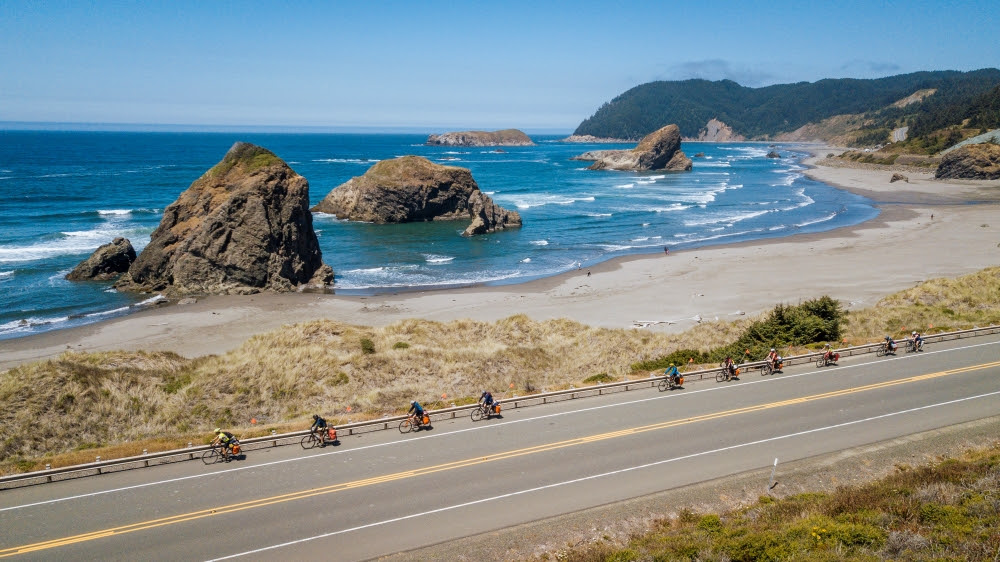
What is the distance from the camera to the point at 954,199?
8900cm

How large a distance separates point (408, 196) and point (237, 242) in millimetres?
34273

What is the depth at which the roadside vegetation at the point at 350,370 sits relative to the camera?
61.8 ft

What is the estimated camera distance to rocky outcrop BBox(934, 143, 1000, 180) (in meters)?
109

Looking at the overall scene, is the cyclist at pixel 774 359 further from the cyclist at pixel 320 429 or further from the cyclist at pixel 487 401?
the cyclist at pixel 320 429

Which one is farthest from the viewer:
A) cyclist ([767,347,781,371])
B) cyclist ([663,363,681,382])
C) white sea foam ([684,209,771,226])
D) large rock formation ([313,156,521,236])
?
large rock formation ([313,156,521,236])

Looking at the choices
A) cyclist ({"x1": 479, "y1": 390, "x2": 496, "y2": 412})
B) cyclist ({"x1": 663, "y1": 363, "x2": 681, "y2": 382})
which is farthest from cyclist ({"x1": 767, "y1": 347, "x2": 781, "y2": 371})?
cyclist ({"x1": 479, "y1": 390, "x2": 496, "y2": 412})

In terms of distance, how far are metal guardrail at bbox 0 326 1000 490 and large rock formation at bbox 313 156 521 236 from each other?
51.8 m

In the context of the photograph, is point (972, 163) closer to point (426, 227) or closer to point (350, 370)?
point (426, 227)

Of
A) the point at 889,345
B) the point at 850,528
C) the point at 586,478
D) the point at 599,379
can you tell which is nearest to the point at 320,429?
the point at 586,478

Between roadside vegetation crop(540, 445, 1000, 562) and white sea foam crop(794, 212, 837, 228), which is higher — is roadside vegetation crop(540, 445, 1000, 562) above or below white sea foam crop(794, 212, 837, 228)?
below

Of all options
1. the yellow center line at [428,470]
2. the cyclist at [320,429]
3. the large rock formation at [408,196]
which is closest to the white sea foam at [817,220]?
the large rock formation at [408,196]

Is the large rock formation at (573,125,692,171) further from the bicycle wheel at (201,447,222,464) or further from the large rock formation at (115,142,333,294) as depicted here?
the bicycle wheel at (201,447,222,464)

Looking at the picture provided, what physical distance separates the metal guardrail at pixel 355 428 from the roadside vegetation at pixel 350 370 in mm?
800

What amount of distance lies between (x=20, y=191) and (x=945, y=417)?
Result: 110 m
